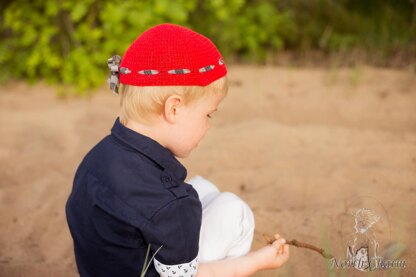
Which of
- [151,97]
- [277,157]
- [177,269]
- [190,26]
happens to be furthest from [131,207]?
[190,26]

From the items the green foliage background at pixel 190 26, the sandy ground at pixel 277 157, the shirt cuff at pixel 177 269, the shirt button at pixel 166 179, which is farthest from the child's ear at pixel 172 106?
the green foliage background at pixel 190 26

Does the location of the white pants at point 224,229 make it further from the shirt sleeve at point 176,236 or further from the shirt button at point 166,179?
the shirt button at point 166,179

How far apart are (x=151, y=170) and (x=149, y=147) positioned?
3.1 inches

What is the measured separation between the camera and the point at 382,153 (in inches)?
126

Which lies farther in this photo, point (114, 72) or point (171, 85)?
point (114, 72)

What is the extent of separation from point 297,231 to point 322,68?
290 cm

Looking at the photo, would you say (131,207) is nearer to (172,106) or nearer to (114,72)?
(172,106)

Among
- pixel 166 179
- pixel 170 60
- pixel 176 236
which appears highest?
pixel 170 60

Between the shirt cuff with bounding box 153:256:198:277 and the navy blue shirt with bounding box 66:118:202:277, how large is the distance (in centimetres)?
2

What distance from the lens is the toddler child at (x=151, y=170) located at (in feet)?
4.82

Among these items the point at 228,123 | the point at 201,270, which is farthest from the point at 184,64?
the point at 228,123

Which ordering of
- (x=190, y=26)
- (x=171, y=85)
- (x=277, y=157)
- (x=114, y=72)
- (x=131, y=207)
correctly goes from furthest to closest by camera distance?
(x=190, y=26) → (x=277, y=157) → (x=114, y=72) → (x=171, y=85) → (x=131, y=207)

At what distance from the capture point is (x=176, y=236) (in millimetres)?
1468

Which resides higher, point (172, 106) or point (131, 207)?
point (172, 106)
